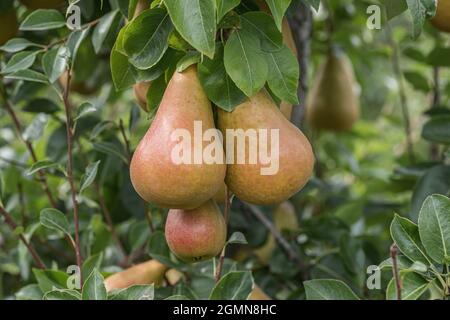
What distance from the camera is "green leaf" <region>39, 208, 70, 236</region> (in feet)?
3.07

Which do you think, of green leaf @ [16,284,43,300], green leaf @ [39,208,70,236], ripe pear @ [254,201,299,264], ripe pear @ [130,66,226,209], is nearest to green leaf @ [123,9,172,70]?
ripe pear @ [130,66,226,209]

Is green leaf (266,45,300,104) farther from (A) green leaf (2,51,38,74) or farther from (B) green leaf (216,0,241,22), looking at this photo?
(A) green leaf (2,51,38,74)

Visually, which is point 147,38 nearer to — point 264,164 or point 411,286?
point 264,164

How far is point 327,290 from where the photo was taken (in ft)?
2.77

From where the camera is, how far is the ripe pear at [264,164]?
745 mm

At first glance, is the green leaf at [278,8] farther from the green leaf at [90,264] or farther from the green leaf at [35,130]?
the green leaf at [35,130]

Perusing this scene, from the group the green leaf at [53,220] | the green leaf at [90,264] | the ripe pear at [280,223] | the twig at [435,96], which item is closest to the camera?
the green leaf at [53,220]

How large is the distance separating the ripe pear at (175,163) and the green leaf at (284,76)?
0.23 feet

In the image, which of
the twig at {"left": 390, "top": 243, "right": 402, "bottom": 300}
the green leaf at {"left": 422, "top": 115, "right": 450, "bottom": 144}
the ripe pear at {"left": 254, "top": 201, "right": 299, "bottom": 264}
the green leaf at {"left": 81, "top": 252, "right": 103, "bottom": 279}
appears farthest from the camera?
the ripe pear at {"left": 254, "top": 201, "right": 299, "bottom": 264}

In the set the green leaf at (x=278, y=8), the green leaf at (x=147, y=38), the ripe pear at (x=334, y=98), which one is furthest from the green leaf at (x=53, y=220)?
the ripe pear at (x=334, y=98)

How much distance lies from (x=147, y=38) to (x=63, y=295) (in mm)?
288

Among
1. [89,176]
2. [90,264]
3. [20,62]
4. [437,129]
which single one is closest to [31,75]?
[20,62]

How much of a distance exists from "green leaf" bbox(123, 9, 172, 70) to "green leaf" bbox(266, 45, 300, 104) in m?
0.11

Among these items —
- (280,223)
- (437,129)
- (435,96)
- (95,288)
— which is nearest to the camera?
(95,288)
